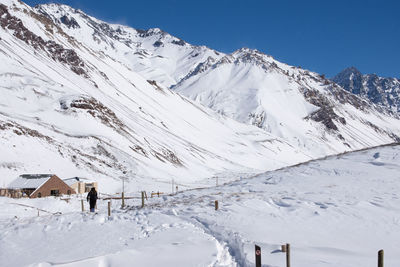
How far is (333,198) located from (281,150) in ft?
457

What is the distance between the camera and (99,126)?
8250 cm

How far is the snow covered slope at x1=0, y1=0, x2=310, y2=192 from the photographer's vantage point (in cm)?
6066

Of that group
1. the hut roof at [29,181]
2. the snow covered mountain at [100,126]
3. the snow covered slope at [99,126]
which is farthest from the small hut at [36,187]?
the snow covered mountain at [100,126]

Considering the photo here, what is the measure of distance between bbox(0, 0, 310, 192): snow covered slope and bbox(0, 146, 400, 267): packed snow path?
36.1 metres

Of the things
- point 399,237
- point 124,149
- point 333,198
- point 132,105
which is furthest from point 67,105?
point 399,237

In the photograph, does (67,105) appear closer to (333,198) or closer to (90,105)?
(90,105)

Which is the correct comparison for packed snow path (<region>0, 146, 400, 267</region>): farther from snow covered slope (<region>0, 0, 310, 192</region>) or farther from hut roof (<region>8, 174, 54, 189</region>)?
snow covered slope (<region>0, 0, 310, 192</region>)

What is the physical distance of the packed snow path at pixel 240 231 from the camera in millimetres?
12836

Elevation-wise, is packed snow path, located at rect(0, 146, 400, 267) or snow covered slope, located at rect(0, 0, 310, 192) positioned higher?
snow covered slope, located at rect(0, 0, 310, 192)

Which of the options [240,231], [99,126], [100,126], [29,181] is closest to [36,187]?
[29,181]

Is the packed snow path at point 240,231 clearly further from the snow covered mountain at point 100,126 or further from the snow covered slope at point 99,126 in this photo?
the snow covered slope at point 99,126

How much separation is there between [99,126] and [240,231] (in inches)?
2831

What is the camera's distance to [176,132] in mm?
124000

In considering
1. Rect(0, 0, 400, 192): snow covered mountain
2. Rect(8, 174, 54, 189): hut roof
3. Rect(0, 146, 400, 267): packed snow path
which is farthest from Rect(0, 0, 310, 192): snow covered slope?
Rect(0, 146, 400, 267): packed snow path
